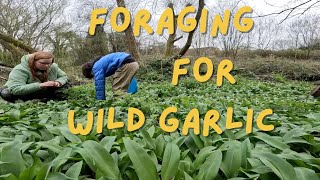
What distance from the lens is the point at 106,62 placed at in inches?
201

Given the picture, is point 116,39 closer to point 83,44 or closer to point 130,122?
point 83,44

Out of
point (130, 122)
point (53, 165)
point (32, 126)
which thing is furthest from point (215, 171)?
point (32, 126)

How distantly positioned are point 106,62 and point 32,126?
326cm

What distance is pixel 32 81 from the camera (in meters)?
4.58

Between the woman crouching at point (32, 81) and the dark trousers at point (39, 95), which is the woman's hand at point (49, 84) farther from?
the dark trousers at point (39, 95)

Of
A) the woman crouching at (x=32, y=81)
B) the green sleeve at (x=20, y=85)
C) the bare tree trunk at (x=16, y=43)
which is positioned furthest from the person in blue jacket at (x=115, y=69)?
the bare tree trunk at (x=16, y=43)

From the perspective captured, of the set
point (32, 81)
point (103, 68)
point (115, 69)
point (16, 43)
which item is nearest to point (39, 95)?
point (32, 81)

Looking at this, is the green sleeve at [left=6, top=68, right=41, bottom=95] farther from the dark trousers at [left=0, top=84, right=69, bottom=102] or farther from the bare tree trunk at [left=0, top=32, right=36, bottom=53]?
the bare tree trunk at [left=0, top=32, right=36, bottom=53]

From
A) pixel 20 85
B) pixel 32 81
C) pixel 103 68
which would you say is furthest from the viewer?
pixel 103 68

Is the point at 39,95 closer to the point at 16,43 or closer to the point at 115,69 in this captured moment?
the point at 115,69

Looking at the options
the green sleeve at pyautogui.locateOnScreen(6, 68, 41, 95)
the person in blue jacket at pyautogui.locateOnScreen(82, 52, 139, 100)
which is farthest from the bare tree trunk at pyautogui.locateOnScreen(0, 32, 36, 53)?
the green sleeve at pyautogui.locateOnScreen(6, 68, 41, 95)

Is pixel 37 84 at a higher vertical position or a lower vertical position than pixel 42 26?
lower

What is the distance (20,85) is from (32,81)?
237 millimetres

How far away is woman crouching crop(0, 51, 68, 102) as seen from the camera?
4.36 m
